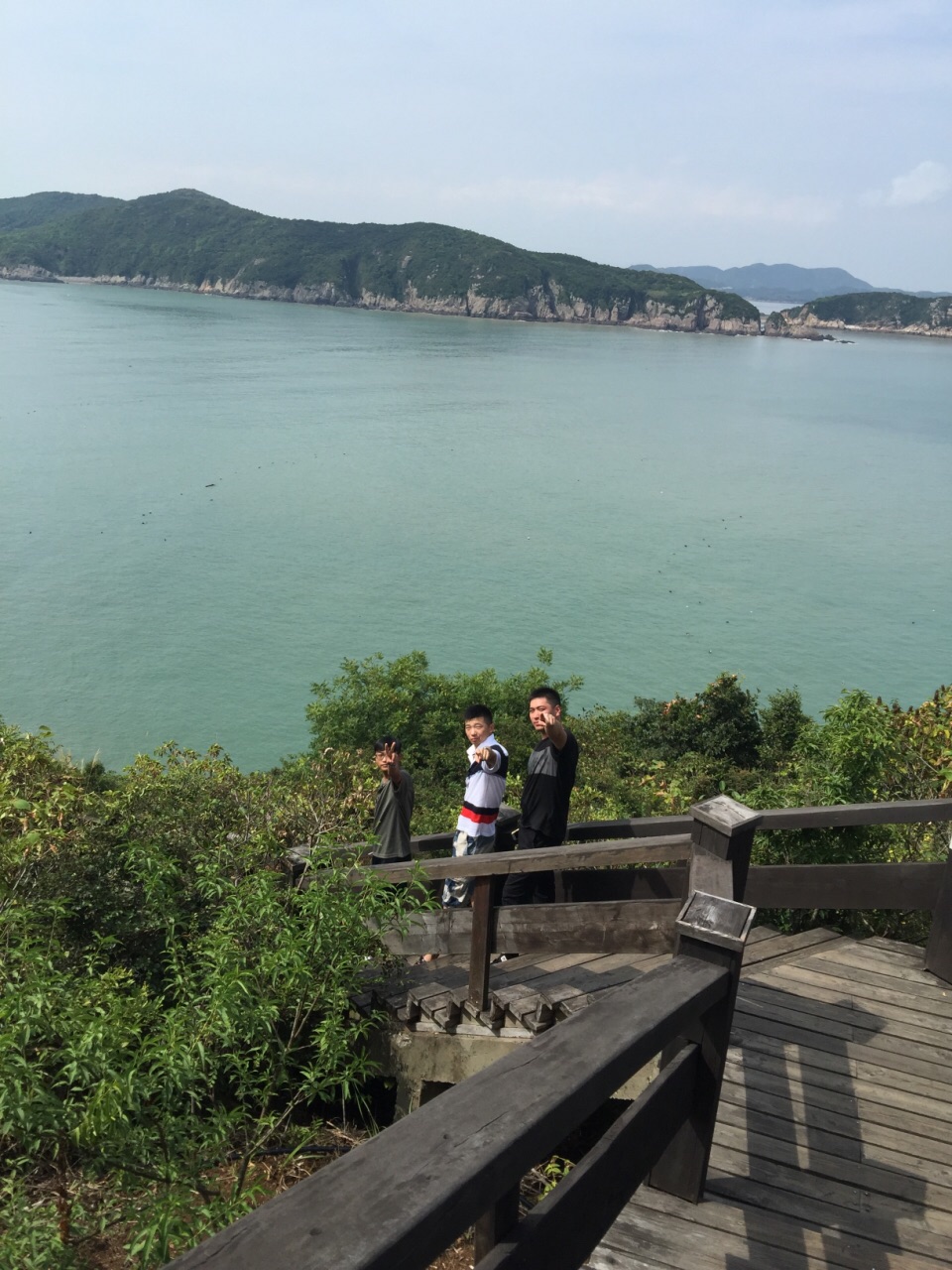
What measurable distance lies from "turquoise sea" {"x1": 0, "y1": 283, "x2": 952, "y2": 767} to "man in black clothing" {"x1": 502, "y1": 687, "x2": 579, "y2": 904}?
60.2 feet

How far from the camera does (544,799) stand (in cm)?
506

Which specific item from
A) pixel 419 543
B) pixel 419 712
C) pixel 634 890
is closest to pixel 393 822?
pixel 634 890

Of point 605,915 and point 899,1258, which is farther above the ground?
point 605,915

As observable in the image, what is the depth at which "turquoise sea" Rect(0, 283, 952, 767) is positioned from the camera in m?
28.4

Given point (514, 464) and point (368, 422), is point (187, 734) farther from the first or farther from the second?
point (368, 422)

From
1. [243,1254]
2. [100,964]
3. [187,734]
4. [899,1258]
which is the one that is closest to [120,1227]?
[100,964]

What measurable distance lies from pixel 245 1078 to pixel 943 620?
3612 cm

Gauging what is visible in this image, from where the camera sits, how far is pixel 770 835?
547 cm

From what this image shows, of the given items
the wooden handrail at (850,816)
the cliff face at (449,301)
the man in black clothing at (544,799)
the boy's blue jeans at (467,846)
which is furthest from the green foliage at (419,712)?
the cliff face at (449,301)

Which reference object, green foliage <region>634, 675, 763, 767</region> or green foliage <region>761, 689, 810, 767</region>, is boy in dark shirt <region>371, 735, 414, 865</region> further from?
green foliage <region>761, 689, 810, 767</region>

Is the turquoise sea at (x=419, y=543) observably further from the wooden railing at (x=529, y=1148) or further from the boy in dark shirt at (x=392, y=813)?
the wooden railing at (x=529, y=1148)

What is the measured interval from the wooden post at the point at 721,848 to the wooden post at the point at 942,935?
1932mm

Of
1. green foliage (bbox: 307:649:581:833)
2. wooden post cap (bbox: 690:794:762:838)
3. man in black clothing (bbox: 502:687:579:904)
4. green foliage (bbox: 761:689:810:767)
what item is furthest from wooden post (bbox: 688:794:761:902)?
green foliage (bbox: 761:689:810:767)

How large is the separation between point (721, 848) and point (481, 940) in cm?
170
